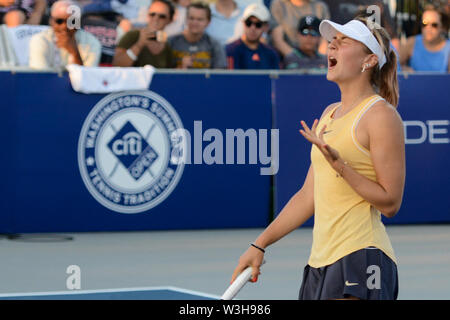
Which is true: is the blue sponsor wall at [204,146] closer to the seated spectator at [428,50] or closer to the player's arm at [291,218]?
the seated spectator at [428,50]

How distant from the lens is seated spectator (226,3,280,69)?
1128 centimetres

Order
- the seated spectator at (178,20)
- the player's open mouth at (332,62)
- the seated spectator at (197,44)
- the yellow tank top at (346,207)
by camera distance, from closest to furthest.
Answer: the yellow tank top at (346,207)
the player's open mouth at (332,62)
the seated spectator at (197,44)
the seated spectator at (178,20)

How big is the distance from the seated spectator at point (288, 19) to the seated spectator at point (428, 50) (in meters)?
1.12

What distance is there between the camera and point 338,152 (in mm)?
3562

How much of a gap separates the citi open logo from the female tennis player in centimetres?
643

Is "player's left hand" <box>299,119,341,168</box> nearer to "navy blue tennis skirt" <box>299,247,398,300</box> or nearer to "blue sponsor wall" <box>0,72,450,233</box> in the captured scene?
"navy blue tennis skirt" <box>299,247,398,300</box>

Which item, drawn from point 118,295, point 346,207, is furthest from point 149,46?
point 346,207

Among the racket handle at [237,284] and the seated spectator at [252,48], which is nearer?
the racket handle at [237,284]

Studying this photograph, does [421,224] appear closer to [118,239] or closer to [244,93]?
[244,93]

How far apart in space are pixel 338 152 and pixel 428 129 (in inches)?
305

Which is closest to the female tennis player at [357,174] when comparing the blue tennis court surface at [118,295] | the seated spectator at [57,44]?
the blue tennis court surface at [118,295]

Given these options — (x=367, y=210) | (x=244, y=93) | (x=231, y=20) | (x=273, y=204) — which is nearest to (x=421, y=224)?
(x=273, y=204)

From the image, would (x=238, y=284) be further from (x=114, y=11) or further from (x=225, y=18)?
(x=225, y=18)

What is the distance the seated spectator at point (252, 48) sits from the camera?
1128 cm
